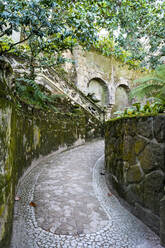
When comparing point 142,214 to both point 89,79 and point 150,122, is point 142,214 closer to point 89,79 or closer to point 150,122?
point 150,122

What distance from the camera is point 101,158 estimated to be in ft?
17.7

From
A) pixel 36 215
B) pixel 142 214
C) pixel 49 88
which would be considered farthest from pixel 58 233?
pixel 49 88

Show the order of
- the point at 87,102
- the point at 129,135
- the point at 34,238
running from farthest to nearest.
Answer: the point at 87,102 < the point at 129,135 < the point at 34,238

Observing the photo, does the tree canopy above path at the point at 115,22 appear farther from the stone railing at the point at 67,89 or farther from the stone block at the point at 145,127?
the stone block at the point at 145,127

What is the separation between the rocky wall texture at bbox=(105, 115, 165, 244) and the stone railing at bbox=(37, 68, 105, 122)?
19.1ft

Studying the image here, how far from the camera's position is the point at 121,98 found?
1688cm

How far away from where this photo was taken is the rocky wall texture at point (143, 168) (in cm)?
195

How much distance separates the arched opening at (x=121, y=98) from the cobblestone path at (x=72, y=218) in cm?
1391

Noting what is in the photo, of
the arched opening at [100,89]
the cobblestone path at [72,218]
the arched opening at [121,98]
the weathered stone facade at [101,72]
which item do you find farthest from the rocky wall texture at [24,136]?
the arched opening at [121,98]

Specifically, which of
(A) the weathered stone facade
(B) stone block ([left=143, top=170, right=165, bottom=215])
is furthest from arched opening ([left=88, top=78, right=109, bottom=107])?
(B) stone block ([left=143, top=170, right=165, bottom=215])

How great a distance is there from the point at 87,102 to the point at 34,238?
28.7 ft

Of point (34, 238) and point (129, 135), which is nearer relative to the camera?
point (34, 238)

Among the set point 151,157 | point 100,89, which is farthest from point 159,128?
point 100,89

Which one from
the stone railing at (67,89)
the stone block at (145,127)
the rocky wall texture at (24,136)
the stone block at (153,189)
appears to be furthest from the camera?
the stone railing at (67,89)
